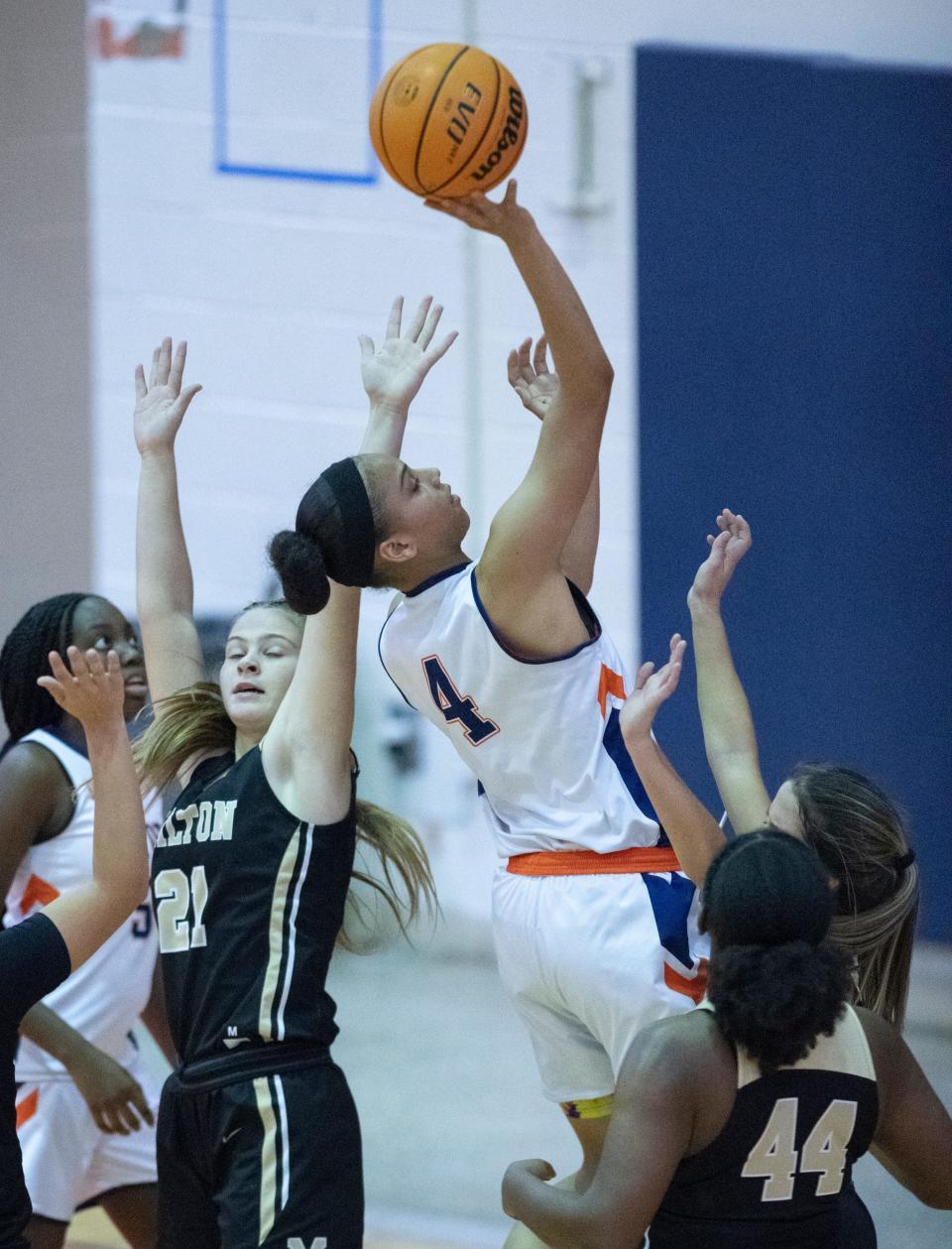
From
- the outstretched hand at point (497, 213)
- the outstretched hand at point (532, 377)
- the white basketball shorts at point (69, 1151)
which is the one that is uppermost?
the outstretched hand at point (497, 213)

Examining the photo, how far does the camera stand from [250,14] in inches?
251

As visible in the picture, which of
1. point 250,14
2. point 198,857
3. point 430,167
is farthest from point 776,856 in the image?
point 250,14

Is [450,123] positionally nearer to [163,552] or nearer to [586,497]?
[586,497]

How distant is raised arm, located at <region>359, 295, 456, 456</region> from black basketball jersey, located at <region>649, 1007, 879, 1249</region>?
1197 millimetres

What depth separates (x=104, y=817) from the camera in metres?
2.50

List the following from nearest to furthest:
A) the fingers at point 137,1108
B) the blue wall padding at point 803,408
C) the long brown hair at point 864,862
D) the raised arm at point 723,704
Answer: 1. the long brown hair at point 864,862
2. the raised arm at point 723,704
3. the fingers at point 137,1108
4. the blue wall padding at point 803,408

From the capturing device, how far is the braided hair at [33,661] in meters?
3.42

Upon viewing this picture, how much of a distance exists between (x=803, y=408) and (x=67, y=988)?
3.84 m

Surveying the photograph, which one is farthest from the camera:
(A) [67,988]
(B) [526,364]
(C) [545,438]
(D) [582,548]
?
(A) [67,988]

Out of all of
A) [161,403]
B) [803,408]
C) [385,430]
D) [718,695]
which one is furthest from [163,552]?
[803,408]

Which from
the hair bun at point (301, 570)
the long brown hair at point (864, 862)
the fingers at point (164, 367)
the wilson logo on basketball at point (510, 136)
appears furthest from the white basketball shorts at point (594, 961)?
the fingers at point (164, 367)

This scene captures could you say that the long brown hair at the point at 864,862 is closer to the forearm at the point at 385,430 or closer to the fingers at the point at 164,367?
the forearm at the point at 385,430

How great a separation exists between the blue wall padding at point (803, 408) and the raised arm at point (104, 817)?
4.02 m

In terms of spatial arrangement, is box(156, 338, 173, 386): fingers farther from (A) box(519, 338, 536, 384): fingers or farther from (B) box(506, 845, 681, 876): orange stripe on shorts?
(B) box(506, 845, 681, 876): orange stripe on shorts
